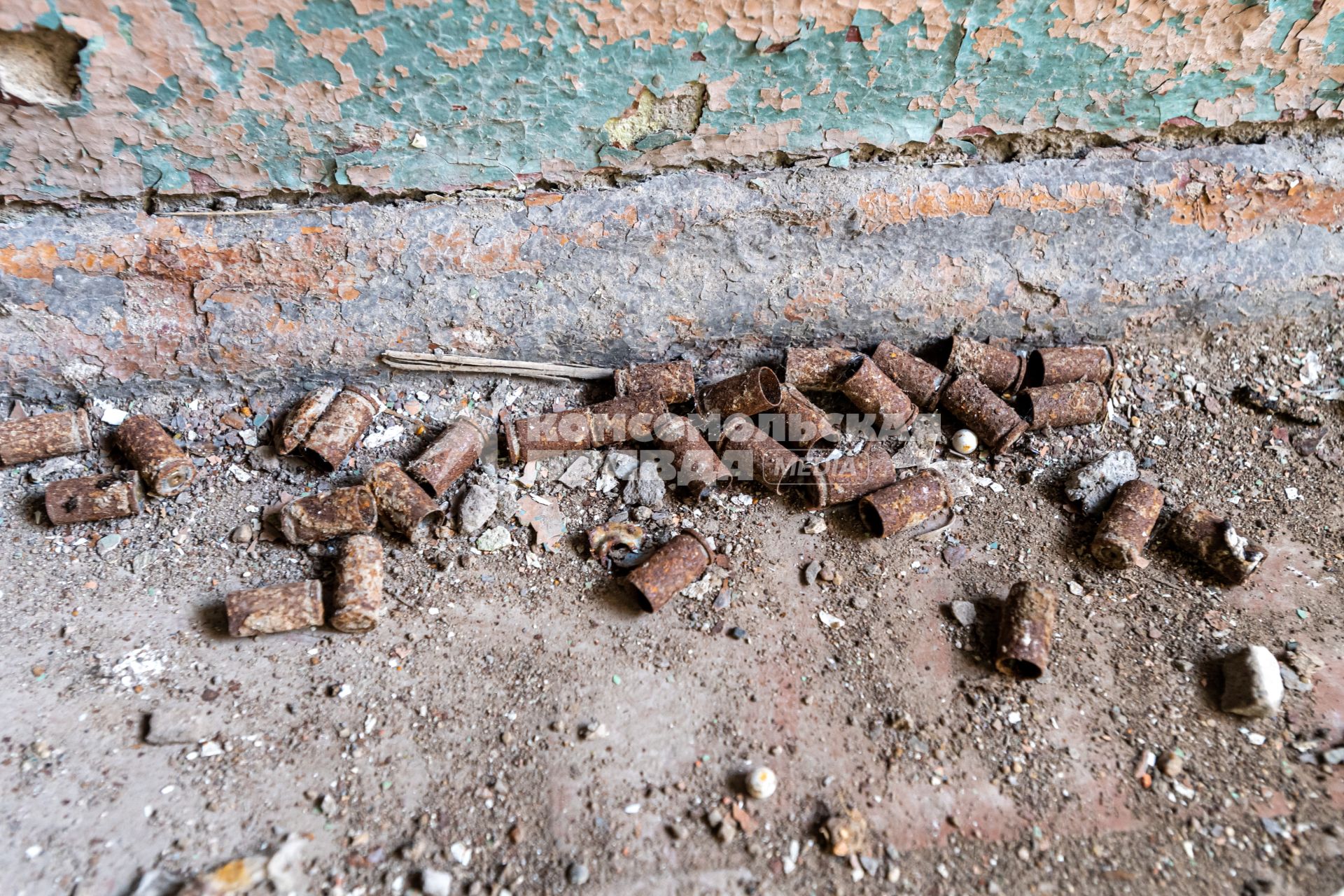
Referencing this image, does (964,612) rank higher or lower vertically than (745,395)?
lower

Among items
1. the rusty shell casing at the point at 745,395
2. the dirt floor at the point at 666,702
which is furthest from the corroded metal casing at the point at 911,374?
the rusty shell casing at the point at 745,395

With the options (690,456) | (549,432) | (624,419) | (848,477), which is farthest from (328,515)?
(848,477)

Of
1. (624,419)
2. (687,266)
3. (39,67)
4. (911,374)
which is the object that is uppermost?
(39,67)

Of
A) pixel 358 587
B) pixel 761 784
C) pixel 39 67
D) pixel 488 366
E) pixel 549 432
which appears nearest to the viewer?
pixel 761 784

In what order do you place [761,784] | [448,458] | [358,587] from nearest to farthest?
[761,784], [358,587], [448,458]

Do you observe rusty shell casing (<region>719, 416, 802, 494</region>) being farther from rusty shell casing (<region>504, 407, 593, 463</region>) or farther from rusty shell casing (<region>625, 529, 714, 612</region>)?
rusty shell casing (<region>504, 407, 593, 463</region>)

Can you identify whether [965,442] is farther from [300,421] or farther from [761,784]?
[300,421]

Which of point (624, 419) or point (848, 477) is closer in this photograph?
point (848, 477)
